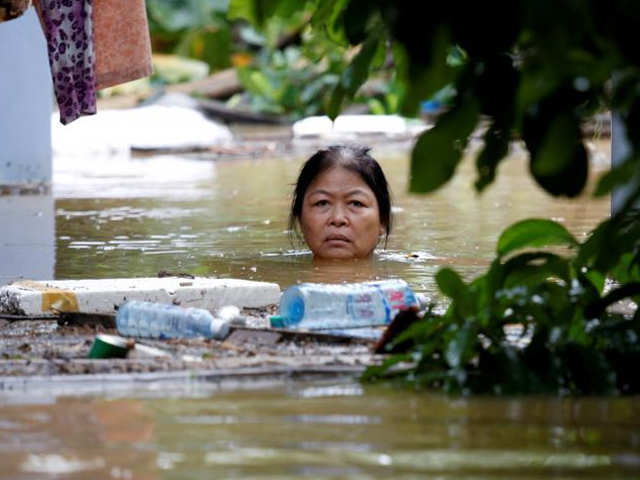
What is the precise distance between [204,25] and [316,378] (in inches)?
831

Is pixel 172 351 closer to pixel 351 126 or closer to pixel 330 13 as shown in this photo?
pixel 330 13

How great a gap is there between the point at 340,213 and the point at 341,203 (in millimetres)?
54

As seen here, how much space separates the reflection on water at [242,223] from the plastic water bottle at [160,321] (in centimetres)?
111

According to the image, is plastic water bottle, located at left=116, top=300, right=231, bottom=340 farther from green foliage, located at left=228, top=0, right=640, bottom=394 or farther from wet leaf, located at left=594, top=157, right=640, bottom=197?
wet leaf, located at left=594, top=157, right=640, bottom=197

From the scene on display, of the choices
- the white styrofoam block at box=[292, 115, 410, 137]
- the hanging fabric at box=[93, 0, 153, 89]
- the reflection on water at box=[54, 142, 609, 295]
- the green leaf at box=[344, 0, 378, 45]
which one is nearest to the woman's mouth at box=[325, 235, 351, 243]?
the reflection on water at box=[54, 142, 609, 295]

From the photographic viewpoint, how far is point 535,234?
10.7 ft

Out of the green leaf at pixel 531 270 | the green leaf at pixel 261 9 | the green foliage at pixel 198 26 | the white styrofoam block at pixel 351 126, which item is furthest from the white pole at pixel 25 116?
the green foliage at pixel 198 26

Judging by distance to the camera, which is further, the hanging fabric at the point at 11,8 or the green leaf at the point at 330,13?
the hanging fabric at the point at 11,8

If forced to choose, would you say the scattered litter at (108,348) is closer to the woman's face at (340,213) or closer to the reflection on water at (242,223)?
the reflection on water at (242,223)

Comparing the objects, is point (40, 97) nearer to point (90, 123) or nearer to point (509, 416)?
point (90, 123)

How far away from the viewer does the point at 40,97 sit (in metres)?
9.12

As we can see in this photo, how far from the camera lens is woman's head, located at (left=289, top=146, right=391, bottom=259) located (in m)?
5.93

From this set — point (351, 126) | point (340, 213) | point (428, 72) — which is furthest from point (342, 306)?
point (351, 126)

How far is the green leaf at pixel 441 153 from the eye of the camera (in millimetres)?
2426
